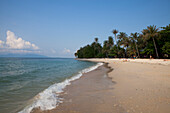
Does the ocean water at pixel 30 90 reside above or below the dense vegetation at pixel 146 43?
below

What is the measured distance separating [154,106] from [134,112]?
737 mm

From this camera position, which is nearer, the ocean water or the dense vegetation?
the ocean water

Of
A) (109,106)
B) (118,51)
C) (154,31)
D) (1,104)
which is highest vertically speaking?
(154,31)

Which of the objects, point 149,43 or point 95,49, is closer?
point 149,43

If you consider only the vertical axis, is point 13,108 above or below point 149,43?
below

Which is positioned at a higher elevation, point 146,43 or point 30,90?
point 146,43

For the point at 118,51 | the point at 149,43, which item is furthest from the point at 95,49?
the point at 149,43

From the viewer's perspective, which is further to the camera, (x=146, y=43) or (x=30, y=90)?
(x=146, y=43)

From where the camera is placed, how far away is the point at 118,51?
185 feet

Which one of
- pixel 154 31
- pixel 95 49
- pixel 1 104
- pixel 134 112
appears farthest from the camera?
pixel 95 49

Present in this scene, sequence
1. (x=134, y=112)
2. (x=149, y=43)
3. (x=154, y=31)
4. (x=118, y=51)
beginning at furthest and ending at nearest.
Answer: (x=118, y=51)
(x=149, y=43)
(x=154, y=31)
(x=134, y=112)

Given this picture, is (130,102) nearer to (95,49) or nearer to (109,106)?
(109,106)

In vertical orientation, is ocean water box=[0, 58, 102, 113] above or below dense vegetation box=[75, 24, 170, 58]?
below

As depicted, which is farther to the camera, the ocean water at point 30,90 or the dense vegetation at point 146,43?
the dense vegetation at point 146,43
